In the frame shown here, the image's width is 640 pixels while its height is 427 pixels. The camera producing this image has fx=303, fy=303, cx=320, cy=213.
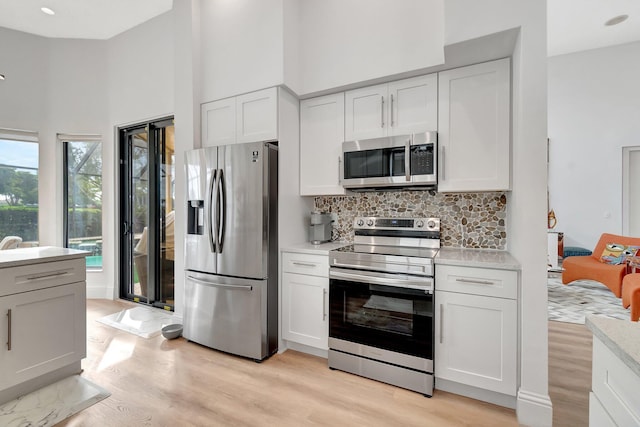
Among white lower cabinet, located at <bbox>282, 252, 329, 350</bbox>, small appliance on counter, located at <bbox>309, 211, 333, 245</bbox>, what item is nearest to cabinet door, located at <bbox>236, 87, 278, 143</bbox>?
small appliance on counter, located at <bbox>309, 211, 333, 245</bbox>

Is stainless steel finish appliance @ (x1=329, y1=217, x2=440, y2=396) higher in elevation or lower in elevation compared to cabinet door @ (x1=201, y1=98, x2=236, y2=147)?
lower

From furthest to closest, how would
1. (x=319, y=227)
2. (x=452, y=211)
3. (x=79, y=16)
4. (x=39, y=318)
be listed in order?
(x=79, y=16) < (x=319, y=227) < (x=452, y=211) < (x=39, y=318)

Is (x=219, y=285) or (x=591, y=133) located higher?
(x=591, y=133)

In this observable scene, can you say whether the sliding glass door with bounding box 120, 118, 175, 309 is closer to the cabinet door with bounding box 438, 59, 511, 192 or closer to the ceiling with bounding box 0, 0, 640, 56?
the ceiling with bounding box 0, 0, 640, 56

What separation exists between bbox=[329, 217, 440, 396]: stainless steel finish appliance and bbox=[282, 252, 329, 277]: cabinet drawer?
0.32 feet

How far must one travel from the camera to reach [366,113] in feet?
8.77

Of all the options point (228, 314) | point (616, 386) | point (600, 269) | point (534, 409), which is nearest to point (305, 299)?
point (228, 314)

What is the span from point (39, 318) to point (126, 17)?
3.61 meters

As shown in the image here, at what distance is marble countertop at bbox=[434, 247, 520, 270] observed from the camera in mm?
1906

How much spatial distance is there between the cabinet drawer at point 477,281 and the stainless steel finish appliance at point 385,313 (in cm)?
9

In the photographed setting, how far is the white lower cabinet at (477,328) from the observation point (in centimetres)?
189

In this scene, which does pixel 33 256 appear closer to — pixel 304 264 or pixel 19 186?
pixel 304 264

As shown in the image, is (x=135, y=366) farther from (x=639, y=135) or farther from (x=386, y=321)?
(x=639, y=135)

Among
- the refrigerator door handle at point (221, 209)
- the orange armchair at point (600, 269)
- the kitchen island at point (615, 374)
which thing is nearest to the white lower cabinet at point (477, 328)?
the kitchen island at point (615, 374)
